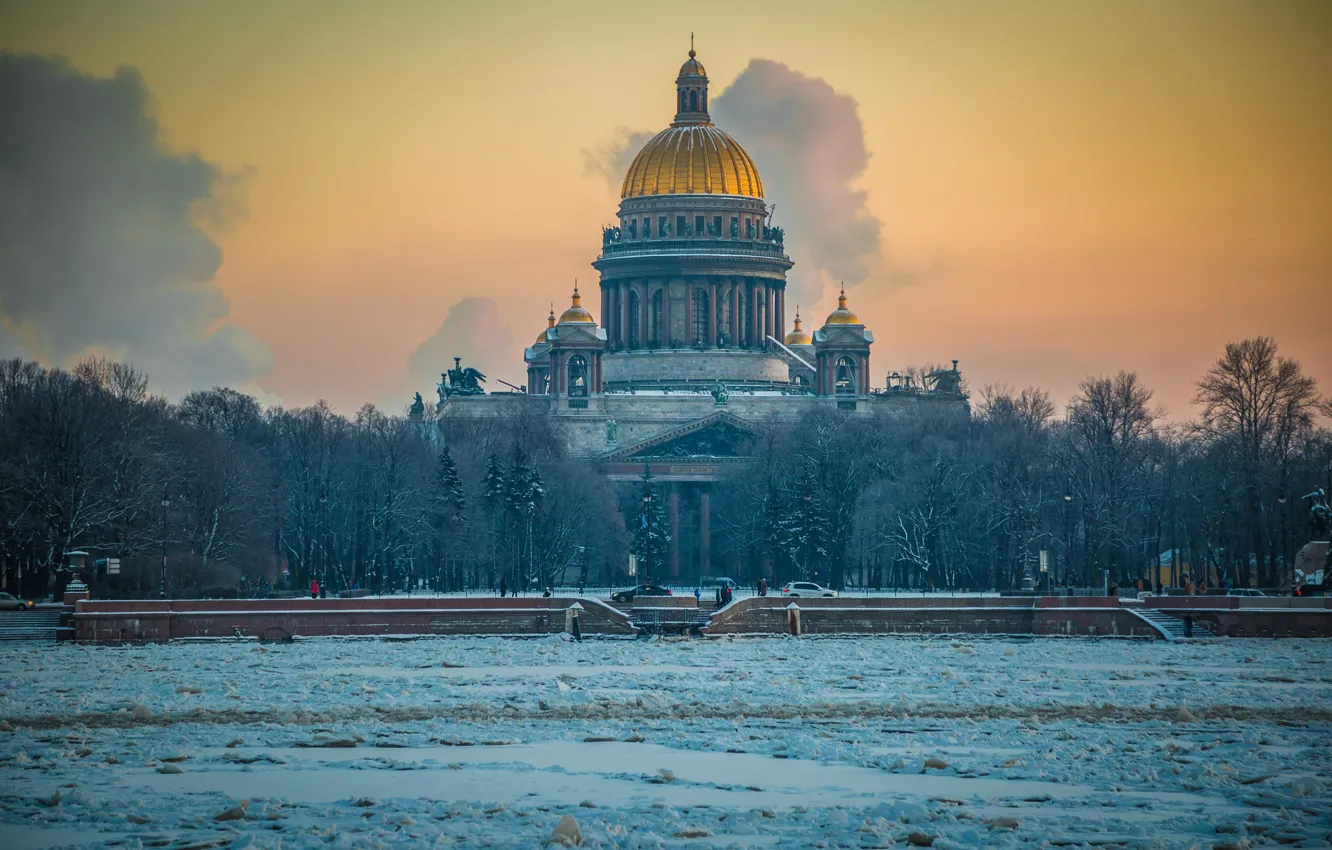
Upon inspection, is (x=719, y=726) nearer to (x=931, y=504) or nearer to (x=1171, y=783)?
(x=1171, y=783)

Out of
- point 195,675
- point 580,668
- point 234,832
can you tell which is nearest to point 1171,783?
point 234,832

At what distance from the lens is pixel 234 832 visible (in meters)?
29.0

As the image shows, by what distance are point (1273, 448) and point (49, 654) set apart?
172ft

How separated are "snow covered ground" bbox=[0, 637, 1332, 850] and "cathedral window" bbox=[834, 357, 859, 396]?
81803 millimetres

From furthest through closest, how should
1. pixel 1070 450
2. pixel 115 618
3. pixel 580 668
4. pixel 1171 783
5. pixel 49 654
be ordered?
pixel 1070 450 → pixel 115 618 → pixel 49 654 → pixel 580 668 → pixel 1171 783

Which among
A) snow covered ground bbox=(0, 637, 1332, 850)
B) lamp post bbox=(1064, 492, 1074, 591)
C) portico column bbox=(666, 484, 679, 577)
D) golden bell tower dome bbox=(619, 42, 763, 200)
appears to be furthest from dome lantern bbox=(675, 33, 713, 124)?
snow covered ground bbox=(0, 637, 1332, 850)

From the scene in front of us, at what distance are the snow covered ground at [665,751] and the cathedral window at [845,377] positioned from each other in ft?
268

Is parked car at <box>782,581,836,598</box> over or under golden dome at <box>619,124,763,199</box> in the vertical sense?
under

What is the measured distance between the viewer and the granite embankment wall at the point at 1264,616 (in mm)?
62062

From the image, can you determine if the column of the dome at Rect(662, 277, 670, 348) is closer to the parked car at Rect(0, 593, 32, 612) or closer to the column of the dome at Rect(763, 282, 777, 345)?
the column of the dome at Rect(763, 282, 777, 345)

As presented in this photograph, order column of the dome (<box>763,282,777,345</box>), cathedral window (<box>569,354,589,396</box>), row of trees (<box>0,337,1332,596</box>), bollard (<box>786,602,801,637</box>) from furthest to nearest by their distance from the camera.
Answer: column of the dome (<box>763,282,777,345</box>), cathedral window (<box>569,354,589,396</box>), row of trees (<box>0,337,1332,596</box>), bollard (<box>786,602,801,637</box>)

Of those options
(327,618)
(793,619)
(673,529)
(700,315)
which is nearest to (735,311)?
(700,315)

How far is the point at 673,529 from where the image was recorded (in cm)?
12462

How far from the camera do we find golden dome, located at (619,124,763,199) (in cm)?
14238
